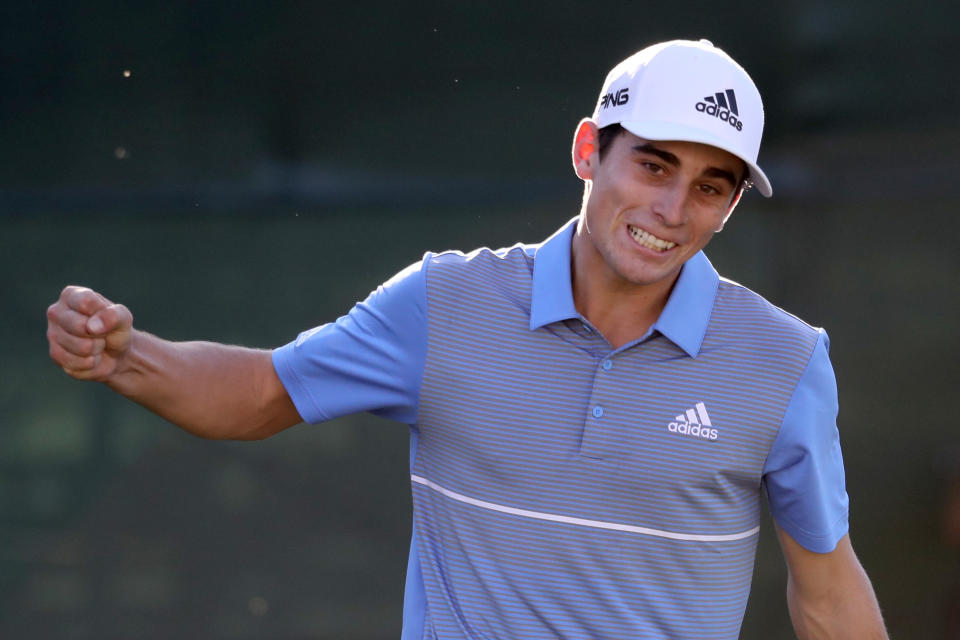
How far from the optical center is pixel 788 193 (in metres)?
3.38

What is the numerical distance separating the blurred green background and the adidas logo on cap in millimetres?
1485

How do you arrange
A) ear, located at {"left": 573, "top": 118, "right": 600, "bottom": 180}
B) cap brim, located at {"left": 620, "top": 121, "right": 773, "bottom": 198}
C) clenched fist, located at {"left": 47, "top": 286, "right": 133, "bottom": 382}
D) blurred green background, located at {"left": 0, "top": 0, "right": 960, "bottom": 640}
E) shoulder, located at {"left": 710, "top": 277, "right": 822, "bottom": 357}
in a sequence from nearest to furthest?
clenched fist, located at {"left": 47, "top": 286, "right": 133, "bottom": 382} → cap brim, located at {"left": 620, "top": 121, "right": 773, "bottom": 198} → shoulder, located at {"left": 710, "top": 277, "right": 822, "bottom": 357} → ear, located at {"left": 573, "top": 118, "right": 600, "bottom": 180} → blurred green background, located at {"left": 0, "top": 0, "right": 960, "bottom": 640}

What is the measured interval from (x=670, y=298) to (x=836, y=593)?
56cm

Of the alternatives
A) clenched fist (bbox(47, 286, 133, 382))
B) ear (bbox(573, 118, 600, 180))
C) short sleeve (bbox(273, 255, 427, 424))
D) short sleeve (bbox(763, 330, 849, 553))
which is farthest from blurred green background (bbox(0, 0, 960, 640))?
clenched fist (bbox(47, 286, 133, 382))

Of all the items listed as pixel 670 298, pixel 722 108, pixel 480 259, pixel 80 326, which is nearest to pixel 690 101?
pixel 722 108

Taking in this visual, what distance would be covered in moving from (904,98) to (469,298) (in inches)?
73.2

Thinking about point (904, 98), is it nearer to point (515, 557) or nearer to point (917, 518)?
point (917, 518)

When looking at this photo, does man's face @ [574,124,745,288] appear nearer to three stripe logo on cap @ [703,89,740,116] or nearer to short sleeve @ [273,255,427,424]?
three stripe logo on cap @ [703,89,740,116]

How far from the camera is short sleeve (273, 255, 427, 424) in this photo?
6.63 feet

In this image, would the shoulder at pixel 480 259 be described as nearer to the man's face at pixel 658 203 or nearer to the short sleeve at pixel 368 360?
the short sleeve at pixel 368 360

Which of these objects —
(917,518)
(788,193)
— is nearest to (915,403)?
(917,518)

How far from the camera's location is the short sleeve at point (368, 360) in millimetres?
2020

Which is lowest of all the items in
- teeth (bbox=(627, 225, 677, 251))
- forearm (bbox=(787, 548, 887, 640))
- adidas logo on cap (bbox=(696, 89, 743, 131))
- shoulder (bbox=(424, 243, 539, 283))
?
forearm (bbox=(787, 548, 887, 640))

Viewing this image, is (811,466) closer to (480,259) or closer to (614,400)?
(614,400)
